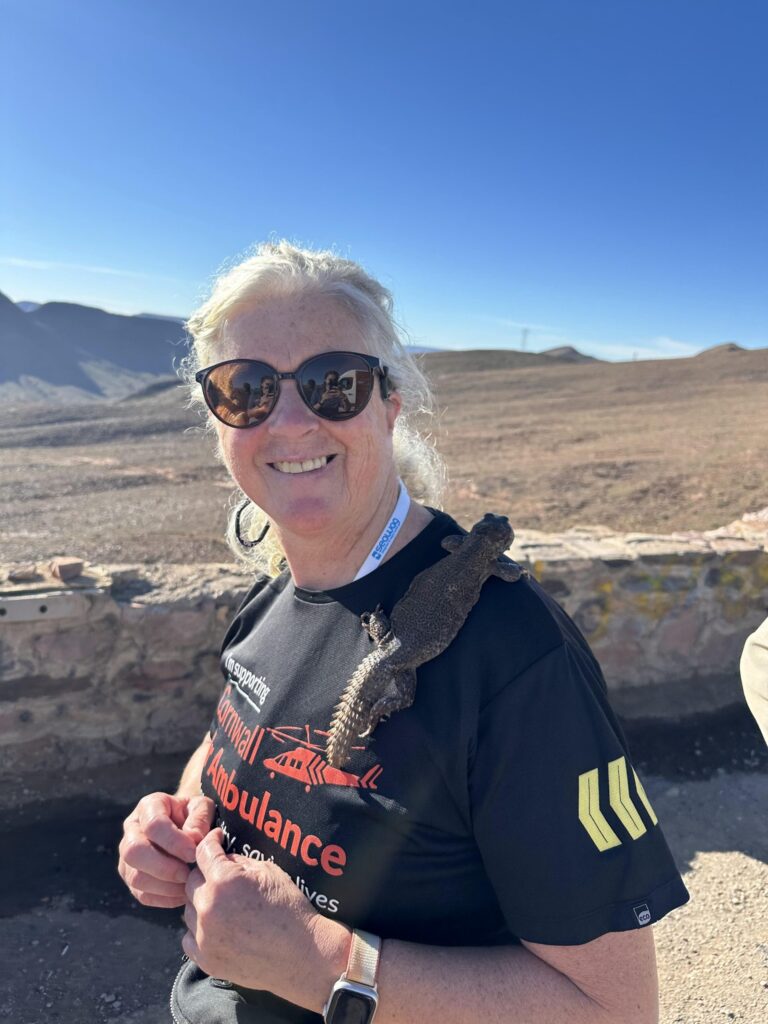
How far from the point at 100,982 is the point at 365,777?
1.99 metres

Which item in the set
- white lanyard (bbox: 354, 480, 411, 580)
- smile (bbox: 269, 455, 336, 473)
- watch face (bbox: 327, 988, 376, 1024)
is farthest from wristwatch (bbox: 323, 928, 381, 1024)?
smile (bbox: 269, 455, 336, 473)

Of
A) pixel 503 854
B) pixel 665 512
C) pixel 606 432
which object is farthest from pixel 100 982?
pixel 606 432

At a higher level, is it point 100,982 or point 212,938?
point 212,938

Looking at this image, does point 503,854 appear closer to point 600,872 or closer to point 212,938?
point 600,872

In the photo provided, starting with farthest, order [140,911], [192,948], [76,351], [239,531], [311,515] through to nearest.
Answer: [76,351] → [140,911] → [239,531] → [311,515] → [192,948]

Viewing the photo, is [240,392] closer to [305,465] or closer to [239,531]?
[305,465]

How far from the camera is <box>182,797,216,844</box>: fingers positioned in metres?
1.45

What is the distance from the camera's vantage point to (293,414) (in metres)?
1.51

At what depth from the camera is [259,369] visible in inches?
59.8

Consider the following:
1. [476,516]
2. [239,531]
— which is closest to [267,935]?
[239,531]

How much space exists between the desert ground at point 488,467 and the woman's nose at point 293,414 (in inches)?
114

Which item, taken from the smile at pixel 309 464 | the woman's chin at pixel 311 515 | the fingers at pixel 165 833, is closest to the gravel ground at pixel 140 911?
the fingers at pixel 165 833

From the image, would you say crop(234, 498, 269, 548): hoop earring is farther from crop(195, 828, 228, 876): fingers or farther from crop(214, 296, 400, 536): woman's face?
crop(195, 828, 228, 876): fingers

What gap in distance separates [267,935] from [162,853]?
0.36 meters
